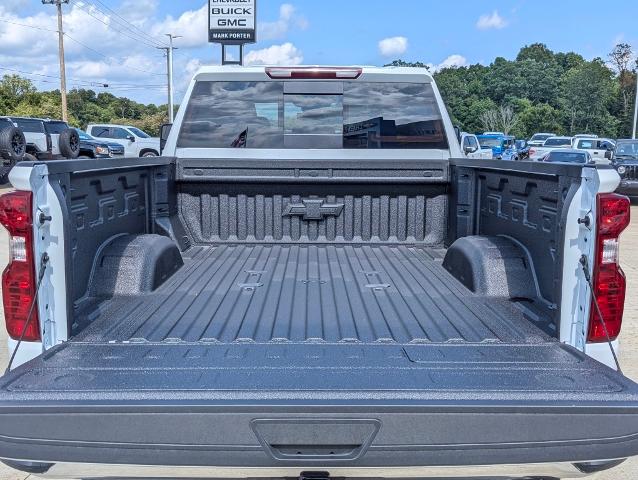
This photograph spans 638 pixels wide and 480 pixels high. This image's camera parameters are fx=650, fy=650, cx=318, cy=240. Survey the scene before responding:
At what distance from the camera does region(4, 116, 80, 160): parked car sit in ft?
68.8

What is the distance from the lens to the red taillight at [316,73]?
4.57 meters

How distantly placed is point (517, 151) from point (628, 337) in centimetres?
3507

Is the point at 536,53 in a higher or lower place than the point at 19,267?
higher

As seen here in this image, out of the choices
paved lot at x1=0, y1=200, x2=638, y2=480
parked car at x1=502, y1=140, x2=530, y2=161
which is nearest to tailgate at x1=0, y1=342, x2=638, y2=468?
paved lot at x1=0, y1=200, x2=638, y2=480

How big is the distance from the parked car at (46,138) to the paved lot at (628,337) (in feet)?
29.3

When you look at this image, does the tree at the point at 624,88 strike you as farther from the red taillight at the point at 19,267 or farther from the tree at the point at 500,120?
the red taillight at the point at 19,267

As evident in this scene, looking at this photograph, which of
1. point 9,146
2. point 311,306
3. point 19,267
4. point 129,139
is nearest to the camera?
point 19,267

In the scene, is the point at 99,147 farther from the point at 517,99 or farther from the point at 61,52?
the point at 517,99

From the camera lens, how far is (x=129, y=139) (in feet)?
95.0

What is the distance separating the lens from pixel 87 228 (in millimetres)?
2977

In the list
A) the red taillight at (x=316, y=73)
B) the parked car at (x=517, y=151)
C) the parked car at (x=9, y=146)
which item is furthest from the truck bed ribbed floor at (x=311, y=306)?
the parked car at (x=517, y=151)

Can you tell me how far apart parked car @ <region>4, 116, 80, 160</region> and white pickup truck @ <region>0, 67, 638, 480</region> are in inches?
713

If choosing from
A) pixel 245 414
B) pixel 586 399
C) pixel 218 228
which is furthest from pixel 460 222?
pixel 245 414

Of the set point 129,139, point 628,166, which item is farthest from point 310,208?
point 129,139
